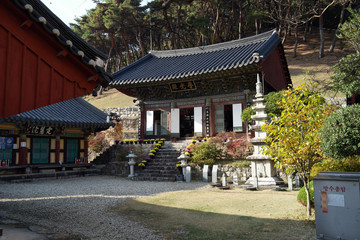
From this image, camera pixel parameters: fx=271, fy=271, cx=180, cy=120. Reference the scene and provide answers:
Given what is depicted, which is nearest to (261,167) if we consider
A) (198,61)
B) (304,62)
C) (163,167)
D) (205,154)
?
(205,154)

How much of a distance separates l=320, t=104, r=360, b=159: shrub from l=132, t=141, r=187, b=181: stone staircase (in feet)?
30.3

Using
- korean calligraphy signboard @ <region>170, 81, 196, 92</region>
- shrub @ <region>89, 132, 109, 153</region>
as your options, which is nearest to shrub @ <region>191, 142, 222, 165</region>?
korean calligraphy signboard @ <region>170, 81, 196, 92</region>

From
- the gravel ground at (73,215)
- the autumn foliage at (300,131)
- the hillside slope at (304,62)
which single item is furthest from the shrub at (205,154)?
the hillside slope at (304,62)

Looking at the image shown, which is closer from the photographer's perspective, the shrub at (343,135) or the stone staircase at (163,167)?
the shrub at (343,135)

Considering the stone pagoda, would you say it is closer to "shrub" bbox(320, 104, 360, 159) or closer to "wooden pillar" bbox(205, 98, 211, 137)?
"shrub" bbox(320, 104, 360, 159)

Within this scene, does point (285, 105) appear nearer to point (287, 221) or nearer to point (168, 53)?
point (287, 221)

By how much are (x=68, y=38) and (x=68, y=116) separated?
12653 mm

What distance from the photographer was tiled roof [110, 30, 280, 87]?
1691cm

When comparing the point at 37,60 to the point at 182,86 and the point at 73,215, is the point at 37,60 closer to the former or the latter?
the point at 73,215

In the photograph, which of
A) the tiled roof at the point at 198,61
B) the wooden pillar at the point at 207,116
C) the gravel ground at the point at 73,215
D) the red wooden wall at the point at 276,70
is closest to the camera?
the gravel ground at the point at 73,215

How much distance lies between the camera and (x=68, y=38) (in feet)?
19.9

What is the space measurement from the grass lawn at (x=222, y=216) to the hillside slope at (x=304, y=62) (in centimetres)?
2457

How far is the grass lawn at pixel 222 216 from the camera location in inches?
203

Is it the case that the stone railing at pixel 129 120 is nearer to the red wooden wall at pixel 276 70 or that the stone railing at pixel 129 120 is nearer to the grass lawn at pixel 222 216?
the red wooden wall at pixel 276 70
